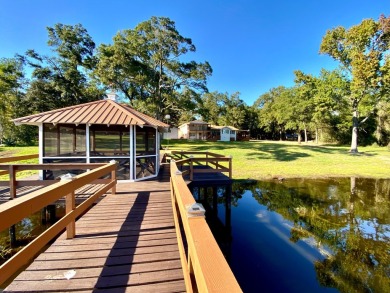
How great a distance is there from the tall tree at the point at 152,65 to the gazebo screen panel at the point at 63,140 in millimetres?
12019

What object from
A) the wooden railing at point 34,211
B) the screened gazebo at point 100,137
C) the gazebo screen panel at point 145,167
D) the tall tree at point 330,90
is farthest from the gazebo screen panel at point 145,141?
the tall tree at point 330,90

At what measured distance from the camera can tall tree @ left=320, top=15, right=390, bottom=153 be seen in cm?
2155

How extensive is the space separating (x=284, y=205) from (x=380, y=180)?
8.75 meters

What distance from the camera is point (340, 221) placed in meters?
7.25

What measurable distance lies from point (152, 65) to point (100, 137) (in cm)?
1616

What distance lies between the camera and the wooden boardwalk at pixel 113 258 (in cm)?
235

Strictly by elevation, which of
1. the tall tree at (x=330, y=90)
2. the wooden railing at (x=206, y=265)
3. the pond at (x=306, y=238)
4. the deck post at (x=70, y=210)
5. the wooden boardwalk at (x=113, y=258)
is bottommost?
the pond at (x=306, y=238)

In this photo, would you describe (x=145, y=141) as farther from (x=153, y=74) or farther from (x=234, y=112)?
(x=234, y=112)

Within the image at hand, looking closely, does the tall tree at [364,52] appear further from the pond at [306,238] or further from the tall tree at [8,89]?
the tall tree at [8,89]

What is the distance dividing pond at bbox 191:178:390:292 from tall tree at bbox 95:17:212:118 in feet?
47.9

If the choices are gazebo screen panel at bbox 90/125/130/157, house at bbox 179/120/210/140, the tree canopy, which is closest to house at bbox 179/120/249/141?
house at bbox 179/120/210/140

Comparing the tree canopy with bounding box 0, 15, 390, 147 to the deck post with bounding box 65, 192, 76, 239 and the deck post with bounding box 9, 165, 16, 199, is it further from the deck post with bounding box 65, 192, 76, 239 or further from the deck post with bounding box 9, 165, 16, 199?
the deck post with bounding box 65, 192, 76, 239

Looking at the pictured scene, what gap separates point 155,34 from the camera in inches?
838

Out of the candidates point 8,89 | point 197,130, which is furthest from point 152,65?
point 197,130
